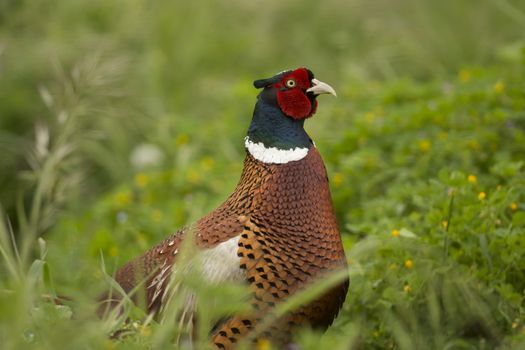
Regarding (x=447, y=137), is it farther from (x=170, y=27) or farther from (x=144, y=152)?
(x=170, y=27)

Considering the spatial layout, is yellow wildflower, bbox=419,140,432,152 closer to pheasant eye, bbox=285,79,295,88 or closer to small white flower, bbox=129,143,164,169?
pheasant eye, bbox=285,79,295,88

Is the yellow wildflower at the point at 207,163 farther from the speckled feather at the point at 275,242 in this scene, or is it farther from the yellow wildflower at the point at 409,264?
the yellow wildflower at the point at 409,264

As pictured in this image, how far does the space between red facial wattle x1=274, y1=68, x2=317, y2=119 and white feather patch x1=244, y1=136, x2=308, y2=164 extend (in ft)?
0.42

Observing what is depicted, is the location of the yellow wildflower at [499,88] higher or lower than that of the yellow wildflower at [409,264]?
higher

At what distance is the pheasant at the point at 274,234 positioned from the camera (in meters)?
2.94

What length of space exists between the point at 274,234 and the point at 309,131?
2.21 meters

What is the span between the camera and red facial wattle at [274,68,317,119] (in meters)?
3.22

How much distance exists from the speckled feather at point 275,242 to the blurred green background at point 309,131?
202 mm

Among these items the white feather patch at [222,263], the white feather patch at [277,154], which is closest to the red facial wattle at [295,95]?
the white feather patch at [277,154]

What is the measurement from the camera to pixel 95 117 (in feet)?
19.4

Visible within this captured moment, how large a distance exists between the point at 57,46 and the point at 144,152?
88 centimetres

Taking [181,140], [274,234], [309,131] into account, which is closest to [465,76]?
[309,131]

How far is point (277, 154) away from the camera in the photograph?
3.18m

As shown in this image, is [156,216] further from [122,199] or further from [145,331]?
[145,331]
